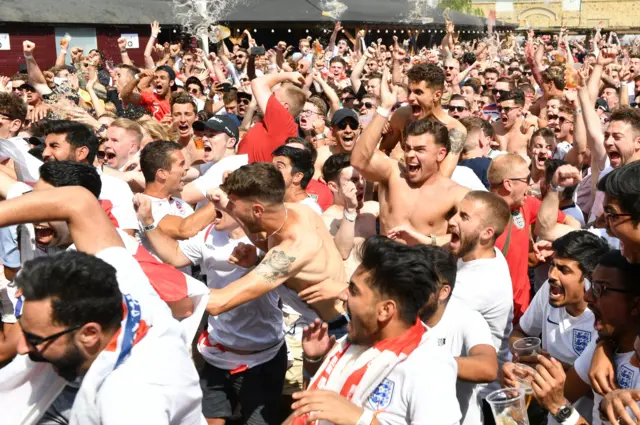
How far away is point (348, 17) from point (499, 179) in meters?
28.2

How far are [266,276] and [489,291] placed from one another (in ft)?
3.95

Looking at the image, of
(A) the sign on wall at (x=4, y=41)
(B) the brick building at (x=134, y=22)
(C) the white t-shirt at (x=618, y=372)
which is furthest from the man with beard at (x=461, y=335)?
(B) the brick building at (x=134, y=22)

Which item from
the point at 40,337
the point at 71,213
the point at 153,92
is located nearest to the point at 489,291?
the point at 71,213

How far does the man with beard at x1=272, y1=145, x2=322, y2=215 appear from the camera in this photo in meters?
5.33

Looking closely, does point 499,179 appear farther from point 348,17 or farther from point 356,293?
point 348,17

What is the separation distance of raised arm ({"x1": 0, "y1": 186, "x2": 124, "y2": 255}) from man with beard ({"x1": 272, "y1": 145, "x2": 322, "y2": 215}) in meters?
2.34

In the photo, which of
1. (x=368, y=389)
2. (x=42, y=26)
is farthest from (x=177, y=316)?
(x=42, y=26)

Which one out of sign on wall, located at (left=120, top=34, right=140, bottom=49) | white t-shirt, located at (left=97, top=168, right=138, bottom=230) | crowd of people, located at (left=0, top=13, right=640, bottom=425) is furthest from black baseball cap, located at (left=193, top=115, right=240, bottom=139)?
sign on wall, located at (left=120, top=34, right=140, bottom=49)

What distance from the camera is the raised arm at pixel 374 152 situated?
15.7 ft

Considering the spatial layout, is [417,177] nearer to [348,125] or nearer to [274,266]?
[274,266]

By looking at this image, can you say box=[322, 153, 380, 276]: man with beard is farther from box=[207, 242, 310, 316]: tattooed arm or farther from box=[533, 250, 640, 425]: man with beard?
box=[533, 250, 640, 425]: man with beard

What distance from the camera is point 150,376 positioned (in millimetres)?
2553

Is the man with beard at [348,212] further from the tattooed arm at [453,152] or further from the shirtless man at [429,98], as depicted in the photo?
the tattooed arm at [453,152]

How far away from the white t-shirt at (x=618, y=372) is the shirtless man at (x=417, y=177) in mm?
1554
